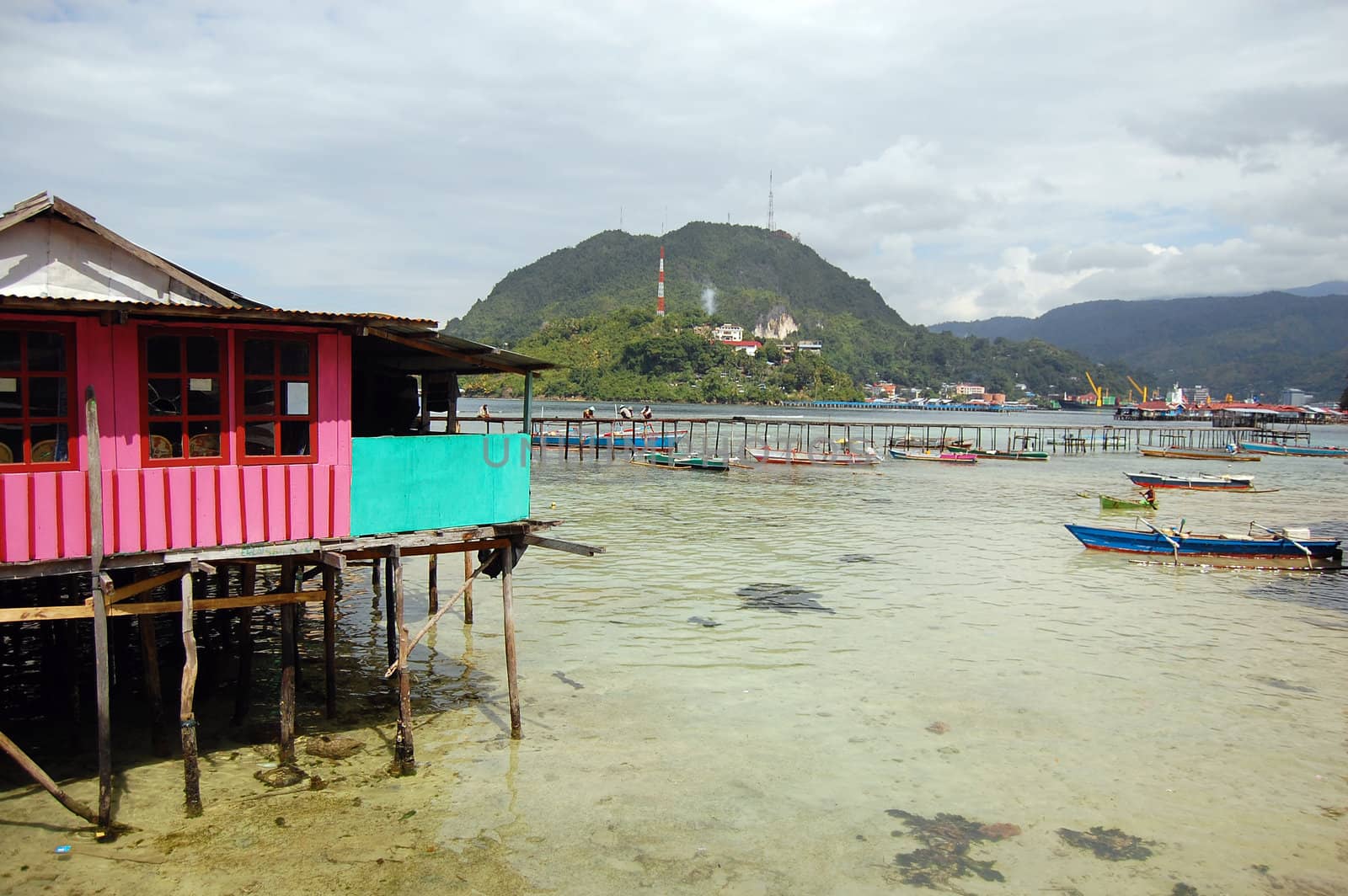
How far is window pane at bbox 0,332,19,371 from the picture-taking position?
310 inches

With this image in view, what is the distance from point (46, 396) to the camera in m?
8.08

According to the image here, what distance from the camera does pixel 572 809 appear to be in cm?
948

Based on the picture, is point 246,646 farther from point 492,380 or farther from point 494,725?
point 492,380

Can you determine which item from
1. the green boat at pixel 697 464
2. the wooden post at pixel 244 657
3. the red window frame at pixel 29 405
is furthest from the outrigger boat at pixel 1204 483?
the red window frame at pixel 29 405

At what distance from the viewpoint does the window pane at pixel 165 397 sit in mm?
8570

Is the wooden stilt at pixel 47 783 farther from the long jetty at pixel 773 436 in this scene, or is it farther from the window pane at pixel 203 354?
the long jetty at pixel 773 436

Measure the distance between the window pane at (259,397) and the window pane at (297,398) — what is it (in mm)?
142

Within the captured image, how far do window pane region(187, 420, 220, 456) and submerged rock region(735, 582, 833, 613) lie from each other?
11809 millimetres

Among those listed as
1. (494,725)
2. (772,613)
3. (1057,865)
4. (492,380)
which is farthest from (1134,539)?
(492,380)

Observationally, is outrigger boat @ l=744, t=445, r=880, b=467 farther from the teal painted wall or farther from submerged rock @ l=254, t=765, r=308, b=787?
submerged rock @ l=254, t=765, r=308, b=787

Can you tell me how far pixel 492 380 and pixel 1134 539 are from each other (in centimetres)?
16259

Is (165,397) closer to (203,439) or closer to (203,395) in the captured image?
(203,395)

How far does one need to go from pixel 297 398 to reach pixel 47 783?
4196mm

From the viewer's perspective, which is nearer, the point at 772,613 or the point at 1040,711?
the point at 1040,711
